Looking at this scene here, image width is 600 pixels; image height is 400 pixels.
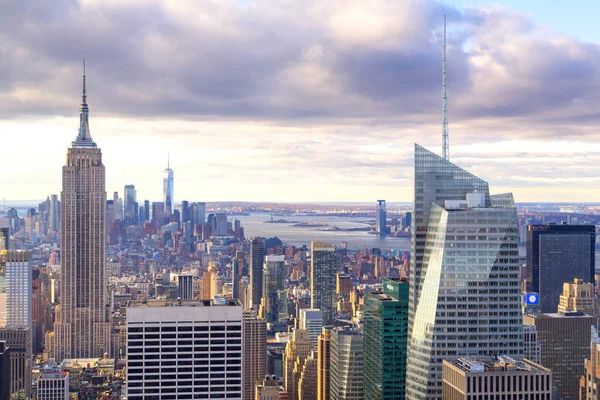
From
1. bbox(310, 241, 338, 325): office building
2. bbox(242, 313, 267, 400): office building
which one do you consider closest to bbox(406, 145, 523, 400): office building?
bbox(242, 313, 267, 400): office building

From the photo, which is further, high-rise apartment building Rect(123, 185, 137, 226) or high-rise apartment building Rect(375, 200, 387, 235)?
high-rise apartment building Rect(123, 185, 137, 226)

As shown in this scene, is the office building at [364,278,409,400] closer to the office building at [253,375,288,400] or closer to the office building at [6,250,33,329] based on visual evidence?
the office building at [253,375,288,400]

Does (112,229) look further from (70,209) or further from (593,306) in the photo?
(593,306)

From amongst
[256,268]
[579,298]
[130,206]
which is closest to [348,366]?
[579,298]

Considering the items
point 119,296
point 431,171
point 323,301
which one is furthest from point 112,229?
point 431,171

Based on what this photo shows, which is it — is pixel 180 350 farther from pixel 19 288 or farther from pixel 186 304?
pixel 19 288
